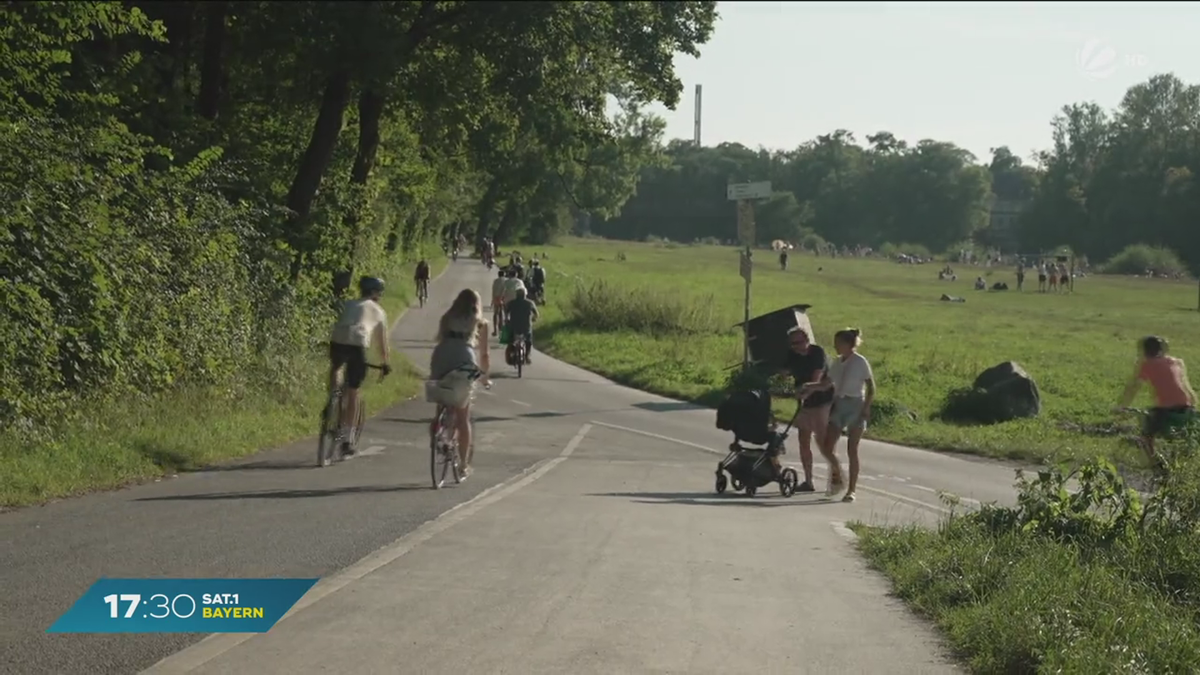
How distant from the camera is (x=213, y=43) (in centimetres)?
2319

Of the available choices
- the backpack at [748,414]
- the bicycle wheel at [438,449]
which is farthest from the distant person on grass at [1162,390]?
the bicycle wheel at [438,449]

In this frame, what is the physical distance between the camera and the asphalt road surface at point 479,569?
6.68m

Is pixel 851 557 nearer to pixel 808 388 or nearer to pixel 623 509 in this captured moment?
pixel 623 509

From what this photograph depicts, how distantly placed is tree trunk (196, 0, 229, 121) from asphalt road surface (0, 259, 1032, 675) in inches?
347

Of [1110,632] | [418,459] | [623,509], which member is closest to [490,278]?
[418,459]

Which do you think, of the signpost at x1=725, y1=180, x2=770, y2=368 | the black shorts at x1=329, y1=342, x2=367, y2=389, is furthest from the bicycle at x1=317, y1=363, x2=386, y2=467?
the signpost at x1=725, y1=180, x2=770, y2=368

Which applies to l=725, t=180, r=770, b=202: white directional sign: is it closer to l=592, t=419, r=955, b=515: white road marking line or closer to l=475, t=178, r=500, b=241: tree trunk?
l=592, t=419, r=955, b=515: white road marking line

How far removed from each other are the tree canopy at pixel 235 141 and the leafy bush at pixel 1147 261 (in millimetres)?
9855

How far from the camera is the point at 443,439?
1388 cm

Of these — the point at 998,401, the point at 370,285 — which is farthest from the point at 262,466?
the point at 998,401

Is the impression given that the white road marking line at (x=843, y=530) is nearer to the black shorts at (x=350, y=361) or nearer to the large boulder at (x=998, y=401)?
the black shorts at (x=350, y=361)

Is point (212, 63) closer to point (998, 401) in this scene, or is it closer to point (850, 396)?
point (850, 396)

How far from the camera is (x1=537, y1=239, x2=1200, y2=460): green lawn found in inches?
966

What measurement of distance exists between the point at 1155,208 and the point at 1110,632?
2262 cm
